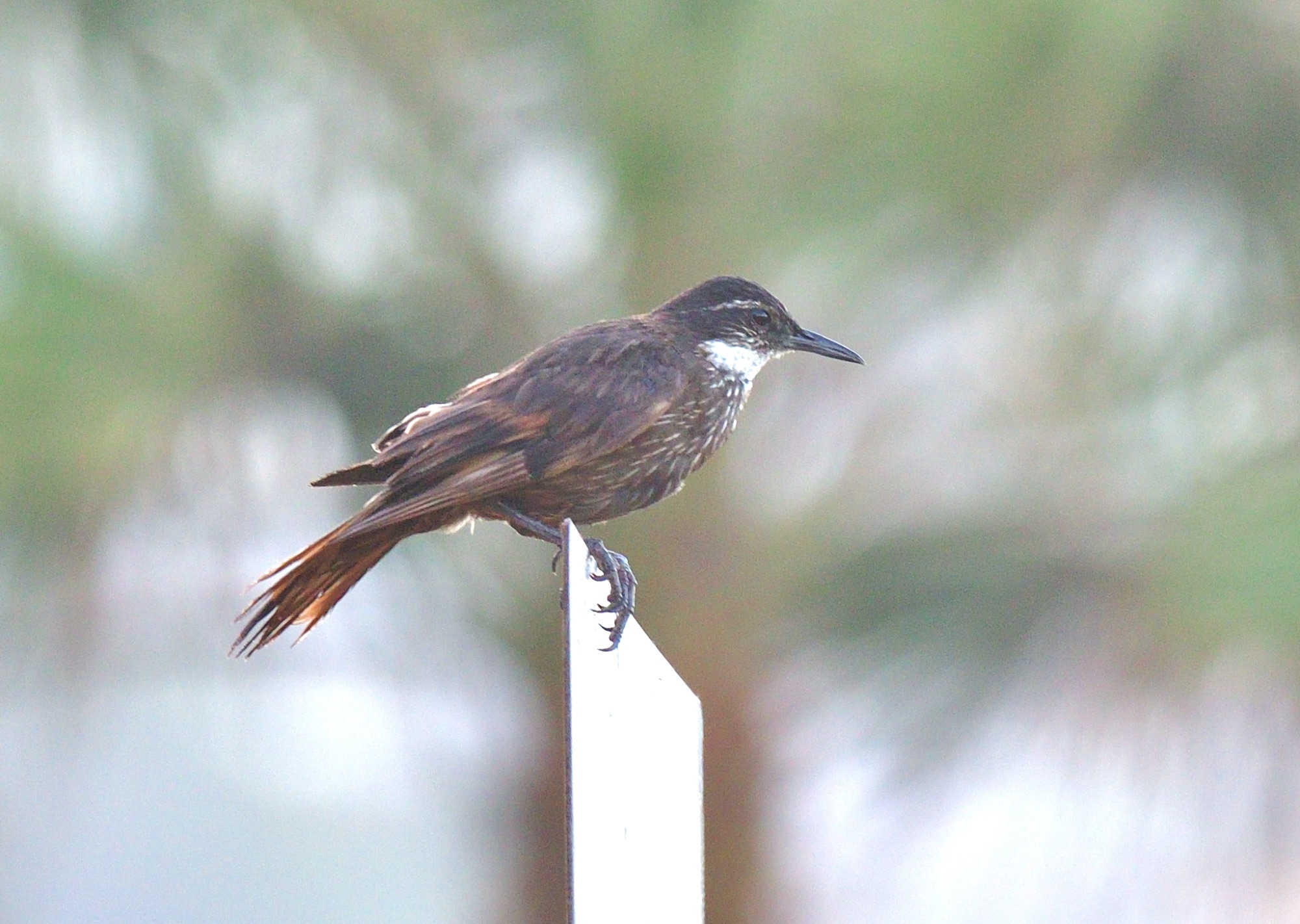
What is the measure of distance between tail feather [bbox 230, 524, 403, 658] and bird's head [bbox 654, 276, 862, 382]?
2.72ft

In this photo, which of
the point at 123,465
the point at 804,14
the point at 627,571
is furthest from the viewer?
the point at 804,14

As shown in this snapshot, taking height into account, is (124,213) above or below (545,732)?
above

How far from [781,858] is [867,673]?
0.70 metres

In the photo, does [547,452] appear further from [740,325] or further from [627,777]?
[627,777]

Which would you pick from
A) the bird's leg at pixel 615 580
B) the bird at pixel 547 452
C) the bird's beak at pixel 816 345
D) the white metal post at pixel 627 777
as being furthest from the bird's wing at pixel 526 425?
the white metal post at pixel 627 777

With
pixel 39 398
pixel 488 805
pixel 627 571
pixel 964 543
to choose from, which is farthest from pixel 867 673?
pixel 627 571

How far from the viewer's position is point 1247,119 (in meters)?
6.52

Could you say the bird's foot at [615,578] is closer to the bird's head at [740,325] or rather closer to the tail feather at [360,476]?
the tail feather at [360,476]

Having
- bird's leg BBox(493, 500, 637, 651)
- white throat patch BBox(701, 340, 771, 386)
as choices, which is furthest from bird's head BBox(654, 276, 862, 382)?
bird's leg BBox(493, 500, 637, 651)

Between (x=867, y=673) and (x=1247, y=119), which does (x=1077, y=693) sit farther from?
(x=1247, y=119)

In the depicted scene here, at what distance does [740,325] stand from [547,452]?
701mm

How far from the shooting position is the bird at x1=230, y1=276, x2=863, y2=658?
112 inches

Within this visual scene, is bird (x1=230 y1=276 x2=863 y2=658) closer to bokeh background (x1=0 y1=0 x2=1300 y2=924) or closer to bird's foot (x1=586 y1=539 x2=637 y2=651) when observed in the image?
bird's foot (x1=586 y1=539 x2=637 y2=651)

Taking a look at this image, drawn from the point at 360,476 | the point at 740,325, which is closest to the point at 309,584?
the point at 360,476
